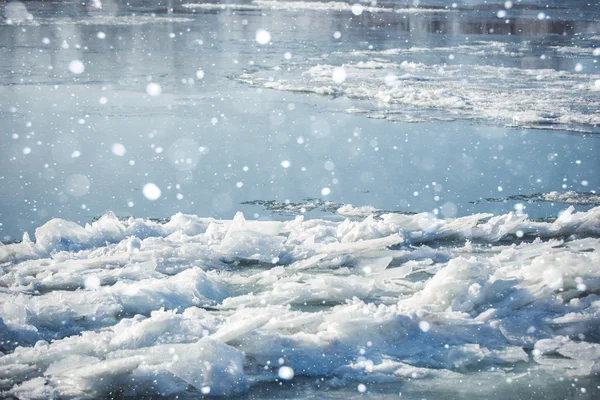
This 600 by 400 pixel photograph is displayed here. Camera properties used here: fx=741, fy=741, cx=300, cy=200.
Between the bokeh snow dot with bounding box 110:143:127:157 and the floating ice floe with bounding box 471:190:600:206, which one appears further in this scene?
the bokeh snow dot with bounding box 110:143:127:157

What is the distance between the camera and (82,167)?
836cm

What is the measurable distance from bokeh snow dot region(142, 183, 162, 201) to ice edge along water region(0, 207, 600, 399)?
1.05 metres

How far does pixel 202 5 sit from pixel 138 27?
13.8 metres

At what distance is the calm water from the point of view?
7.42 metres

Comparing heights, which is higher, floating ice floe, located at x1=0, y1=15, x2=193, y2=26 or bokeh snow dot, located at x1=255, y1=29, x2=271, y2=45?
floating ice floe, located at x1=0, y1=15, x2=193, y2=26

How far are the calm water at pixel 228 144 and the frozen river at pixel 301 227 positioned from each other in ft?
0.14

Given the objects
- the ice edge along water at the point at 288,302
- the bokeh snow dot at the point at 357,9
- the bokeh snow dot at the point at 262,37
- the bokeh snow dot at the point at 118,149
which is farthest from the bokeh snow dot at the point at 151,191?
the bokeh snow dot at the point at 357,9

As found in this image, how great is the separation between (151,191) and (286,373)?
160 inches

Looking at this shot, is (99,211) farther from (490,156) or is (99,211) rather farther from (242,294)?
(490,156)

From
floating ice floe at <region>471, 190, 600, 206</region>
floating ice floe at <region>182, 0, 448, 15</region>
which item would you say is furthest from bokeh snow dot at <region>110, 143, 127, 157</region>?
floating ice floe at <region>182, 0, 448, 15</region>

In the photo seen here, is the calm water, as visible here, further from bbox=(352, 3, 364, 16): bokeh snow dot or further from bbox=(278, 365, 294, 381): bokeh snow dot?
bbox=(352, 3, 364, 16): bokeh snow dot

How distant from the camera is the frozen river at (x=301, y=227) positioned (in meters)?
3.96

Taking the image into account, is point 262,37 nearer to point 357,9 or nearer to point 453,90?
point 453,90

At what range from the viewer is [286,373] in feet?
12.9
